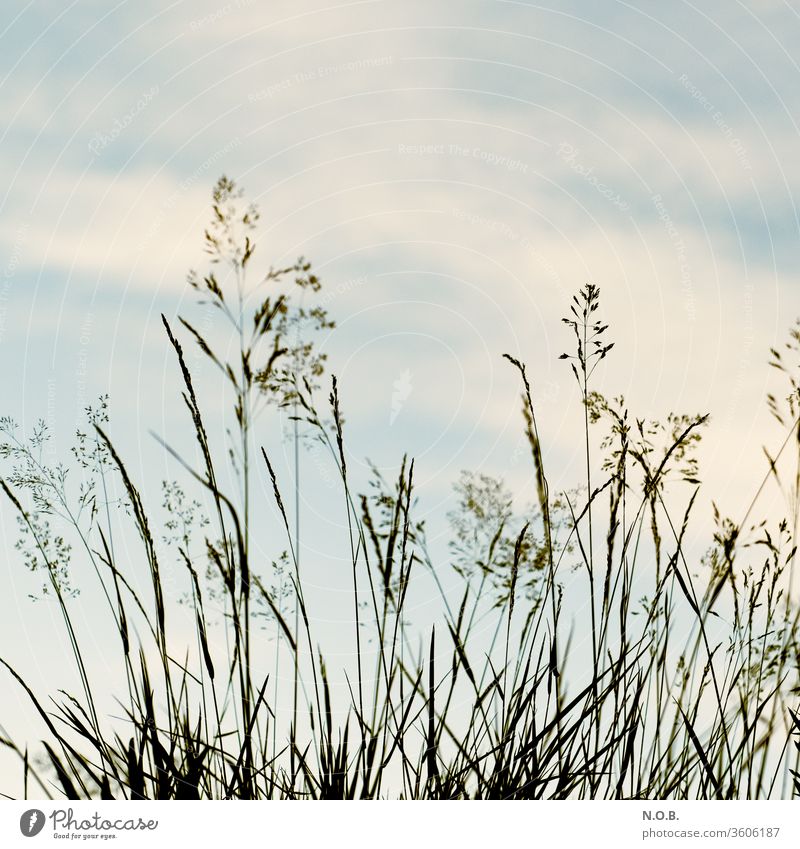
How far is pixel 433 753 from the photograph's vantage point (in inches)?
76.5

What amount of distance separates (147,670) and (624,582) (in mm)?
929

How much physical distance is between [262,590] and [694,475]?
2.93 feet

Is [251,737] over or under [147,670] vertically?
under

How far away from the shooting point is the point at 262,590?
6.15ft

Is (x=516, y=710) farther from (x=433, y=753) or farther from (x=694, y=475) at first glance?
(x=694, y=475)
